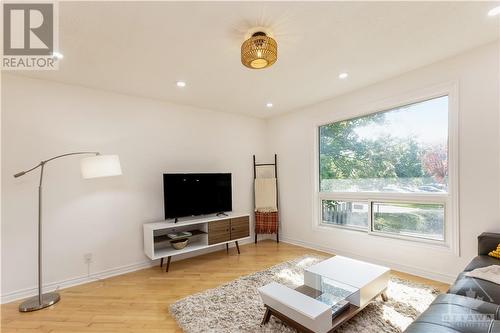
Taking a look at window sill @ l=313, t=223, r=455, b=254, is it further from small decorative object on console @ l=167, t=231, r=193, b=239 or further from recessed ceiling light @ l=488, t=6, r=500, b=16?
recessed ceiling light @ l=488, t=6, r=500, b=16

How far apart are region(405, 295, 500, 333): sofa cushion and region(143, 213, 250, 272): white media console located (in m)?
2.75

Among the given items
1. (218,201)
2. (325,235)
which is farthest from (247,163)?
(325,235)

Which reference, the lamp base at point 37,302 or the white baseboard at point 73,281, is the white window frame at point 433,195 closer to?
the white baseboard at point 73,281

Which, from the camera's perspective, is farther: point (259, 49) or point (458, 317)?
point (259, 49)

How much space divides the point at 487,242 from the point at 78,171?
4.48 meters

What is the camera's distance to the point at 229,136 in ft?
14.6

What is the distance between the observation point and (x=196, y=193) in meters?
3.67

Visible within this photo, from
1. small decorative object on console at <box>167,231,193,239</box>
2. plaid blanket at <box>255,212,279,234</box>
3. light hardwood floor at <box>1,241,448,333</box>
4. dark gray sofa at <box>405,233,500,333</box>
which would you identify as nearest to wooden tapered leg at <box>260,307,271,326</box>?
light hardwood floor at <box>1,241,448,333</box>

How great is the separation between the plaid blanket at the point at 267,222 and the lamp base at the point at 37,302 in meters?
3.01

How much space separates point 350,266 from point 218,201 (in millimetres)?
2211

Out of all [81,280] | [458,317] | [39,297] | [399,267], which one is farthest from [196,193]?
[458,317]

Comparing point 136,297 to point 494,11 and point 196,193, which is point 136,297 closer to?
point 196,193

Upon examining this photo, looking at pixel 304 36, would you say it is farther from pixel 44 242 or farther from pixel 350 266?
pixel 44 242

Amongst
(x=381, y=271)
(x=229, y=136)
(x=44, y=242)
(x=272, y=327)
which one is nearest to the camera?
(x=272, y=327)
